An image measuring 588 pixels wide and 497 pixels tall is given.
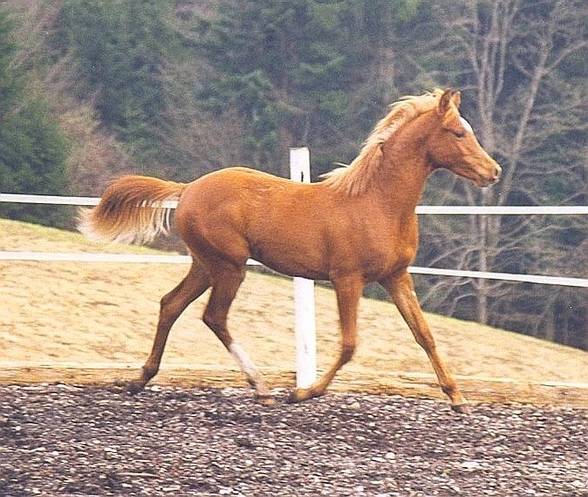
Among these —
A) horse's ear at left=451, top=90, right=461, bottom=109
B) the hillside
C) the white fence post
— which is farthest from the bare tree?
horse's ear at left=451, top=90, right=461, bottom=109

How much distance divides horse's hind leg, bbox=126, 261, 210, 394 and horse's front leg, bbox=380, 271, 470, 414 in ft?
3.35

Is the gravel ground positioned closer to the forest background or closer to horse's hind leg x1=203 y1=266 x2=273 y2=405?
horse's hind leg x1=203 y1=266 x2=273 y2=405

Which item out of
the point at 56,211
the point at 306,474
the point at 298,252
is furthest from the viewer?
the point at 56,211

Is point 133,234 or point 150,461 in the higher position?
point 133,234

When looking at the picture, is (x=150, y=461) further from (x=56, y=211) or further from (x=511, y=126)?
(x=511, y=126)

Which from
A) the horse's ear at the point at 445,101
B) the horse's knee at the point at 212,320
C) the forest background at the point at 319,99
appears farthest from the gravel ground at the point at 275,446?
the forest background at the point at 319,99

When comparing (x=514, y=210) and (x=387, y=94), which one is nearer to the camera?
(x=514, y=210)

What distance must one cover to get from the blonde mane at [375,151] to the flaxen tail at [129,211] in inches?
37.5

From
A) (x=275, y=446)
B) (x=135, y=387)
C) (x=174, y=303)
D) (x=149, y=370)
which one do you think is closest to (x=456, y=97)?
(x=174, y=303)

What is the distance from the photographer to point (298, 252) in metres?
6.08

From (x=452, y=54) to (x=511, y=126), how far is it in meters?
2.45

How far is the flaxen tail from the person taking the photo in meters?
6.52

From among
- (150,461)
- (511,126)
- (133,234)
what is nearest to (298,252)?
(133,234)

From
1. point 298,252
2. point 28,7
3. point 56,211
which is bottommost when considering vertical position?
point 56,211
